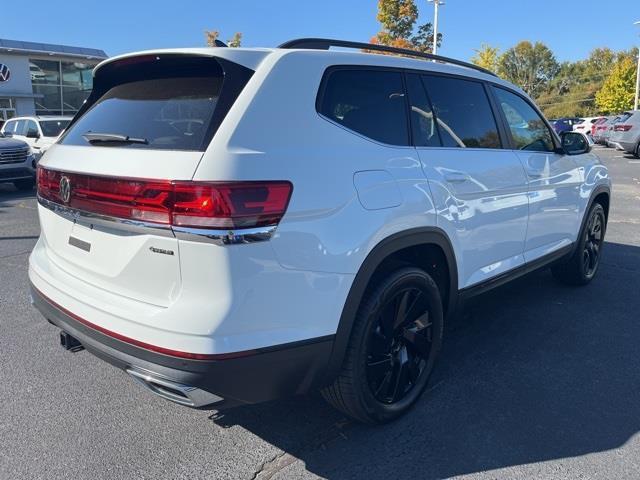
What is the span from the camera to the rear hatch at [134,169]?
2156mm

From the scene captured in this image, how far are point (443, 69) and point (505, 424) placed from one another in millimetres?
2139

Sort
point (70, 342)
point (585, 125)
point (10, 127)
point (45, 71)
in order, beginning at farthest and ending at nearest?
point (585, 125) < point (45, 71) < point (10, 127) < point (70, 342)

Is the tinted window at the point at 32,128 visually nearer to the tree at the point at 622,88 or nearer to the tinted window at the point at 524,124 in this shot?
the tinted window at the point at 524,124

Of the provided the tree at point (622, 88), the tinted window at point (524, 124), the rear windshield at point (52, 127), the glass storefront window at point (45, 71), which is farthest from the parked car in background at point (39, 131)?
the tree at point (622, 88)

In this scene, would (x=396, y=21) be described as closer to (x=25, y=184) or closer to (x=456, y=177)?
(x=25, y=184)

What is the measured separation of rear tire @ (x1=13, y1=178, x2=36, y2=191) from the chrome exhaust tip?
12669 millimetres

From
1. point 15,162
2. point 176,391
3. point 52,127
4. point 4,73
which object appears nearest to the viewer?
point 176,391

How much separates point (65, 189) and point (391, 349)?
1813mm

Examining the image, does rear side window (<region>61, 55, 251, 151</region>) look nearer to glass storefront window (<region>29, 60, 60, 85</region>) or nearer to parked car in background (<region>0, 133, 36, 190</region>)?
parked car in background (<region>0, 133, 36, 190</region>)

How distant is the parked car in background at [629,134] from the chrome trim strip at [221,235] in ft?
70.5

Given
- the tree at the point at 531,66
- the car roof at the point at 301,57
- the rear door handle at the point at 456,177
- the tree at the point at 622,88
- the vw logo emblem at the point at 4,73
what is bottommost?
the rear door handle at the point at 456,177

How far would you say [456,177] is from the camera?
10.3ft

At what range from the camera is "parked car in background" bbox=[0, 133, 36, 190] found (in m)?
12.3

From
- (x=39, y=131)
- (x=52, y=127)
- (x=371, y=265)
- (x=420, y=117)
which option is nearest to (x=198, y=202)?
(x=371, y=265)
